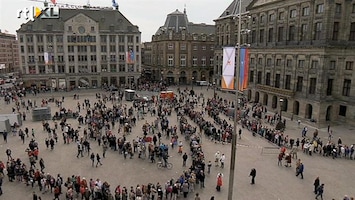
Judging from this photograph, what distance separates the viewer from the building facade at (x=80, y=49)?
250ft

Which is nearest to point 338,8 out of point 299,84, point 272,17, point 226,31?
point 299,84

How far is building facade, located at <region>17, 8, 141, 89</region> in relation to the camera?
76250mm

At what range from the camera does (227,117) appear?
4734 cm

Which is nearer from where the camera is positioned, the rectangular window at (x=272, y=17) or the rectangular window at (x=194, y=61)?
the rectangular window at (x=272, y=17)

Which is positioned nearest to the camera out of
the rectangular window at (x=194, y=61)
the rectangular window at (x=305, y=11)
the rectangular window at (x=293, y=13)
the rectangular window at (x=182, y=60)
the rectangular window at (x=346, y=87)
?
the rectangular window at (x=346, y=87)

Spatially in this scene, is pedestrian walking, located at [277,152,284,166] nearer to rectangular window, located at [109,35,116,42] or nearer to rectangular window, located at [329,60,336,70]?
rectangular window, located at [329,60,336,70]

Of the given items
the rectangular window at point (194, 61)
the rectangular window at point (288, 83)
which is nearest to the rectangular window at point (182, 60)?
the rectangular window at point (194, 61)

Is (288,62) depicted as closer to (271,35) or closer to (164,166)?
(271,35)

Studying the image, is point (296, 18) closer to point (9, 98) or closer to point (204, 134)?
point (204, 134)

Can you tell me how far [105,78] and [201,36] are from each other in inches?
1169

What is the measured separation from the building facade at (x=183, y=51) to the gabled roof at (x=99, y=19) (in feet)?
34.6

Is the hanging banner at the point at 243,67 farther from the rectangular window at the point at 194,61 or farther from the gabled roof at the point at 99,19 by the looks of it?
the rectangular window at the point at 194,61

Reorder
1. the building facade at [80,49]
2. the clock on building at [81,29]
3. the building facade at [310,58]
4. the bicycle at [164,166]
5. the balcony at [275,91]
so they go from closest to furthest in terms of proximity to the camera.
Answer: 1. the bicycle at [164,166]
2. the building facade at [310,58]
3. the balcony at [275,91]
4. the building facade at [80,49]
5. the clock on building at [81,29]

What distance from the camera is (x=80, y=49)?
79.6 m
